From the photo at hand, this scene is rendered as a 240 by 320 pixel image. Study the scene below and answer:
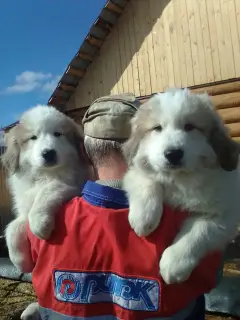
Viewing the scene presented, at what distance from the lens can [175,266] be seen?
1781mm

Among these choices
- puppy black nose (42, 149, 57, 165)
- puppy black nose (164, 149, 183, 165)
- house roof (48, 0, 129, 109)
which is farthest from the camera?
house roof (48, 0, 129, 109)

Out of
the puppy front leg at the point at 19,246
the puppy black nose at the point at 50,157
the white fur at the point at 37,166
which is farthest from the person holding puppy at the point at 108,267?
the puppy black nose at the point at 50,157

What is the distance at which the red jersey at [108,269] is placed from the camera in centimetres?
176

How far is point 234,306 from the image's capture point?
3.93 m

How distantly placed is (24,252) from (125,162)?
2.95 feet

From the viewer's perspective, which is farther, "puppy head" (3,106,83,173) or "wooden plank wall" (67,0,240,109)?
"wooden plank wall" (67,0,240,109)

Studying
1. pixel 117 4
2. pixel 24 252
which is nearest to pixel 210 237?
pixel 24 252

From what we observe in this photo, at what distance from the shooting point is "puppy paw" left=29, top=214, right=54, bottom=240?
2.11 meters

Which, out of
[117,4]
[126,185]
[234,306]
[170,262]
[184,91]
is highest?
[117,4]

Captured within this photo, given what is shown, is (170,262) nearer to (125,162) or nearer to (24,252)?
(125,162)

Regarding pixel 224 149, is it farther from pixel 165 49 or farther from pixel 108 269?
pixel 165 49

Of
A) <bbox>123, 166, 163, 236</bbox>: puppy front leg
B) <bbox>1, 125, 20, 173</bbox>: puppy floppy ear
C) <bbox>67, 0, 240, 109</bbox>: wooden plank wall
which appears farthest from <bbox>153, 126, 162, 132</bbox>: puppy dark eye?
<bbox>67, 0, 240, 109</bbox>: wooden plank wall

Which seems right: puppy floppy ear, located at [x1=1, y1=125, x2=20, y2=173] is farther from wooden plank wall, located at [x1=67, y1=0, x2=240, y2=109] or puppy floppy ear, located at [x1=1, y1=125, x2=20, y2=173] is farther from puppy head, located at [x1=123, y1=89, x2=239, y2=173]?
wooden plank wall, located at [x1=67, y1=0, x2=240, y2=109]

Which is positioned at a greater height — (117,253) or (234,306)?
(117,253)
